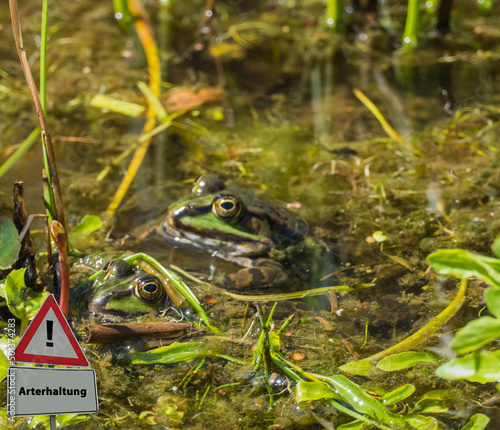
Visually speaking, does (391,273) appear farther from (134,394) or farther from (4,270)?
(4,270)

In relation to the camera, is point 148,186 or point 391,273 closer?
point 391,273

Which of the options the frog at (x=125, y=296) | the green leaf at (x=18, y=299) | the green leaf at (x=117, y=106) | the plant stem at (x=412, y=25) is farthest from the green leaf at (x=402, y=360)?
the plant stem at (x=412, y=25)

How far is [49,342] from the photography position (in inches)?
77.3

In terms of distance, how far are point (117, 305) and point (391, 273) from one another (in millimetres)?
1725

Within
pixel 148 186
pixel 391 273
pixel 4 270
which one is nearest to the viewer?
pixel 4 270

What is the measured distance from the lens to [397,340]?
9.42 ft

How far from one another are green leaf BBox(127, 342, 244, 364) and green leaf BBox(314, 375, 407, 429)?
1.83 ft

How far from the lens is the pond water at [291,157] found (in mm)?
2645

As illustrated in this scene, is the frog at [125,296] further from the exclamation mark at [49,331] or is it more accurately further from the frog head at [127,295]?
the exclamation mark at [49,331]

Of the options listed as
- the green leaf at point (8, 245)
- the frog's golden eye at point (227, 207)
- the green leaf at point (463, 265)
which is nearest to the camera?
the green leaf at point (463, 265)

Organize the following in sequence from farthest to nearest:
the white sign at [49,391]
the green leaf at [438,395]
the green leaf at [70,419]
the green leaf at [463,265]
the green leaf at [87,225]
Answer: the green leaf at [87,225]
the green leaf at [438,395]
the green leaf at [70,419]
the green leaf at [463,265]
the white sign at [49,391]

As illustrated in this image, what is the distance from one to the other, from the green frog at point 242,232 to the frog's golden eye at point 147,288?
2.52 feet

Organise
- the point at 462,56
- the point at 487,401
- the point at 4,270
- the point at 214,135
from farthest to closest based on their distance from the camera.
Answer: the point at 462,56 < the point at 214,135 < the point at 4,270 < the point at 487,401

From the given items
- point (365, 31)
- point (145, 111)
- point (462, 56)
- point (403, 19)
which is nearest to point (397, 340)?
point (145, 111)
